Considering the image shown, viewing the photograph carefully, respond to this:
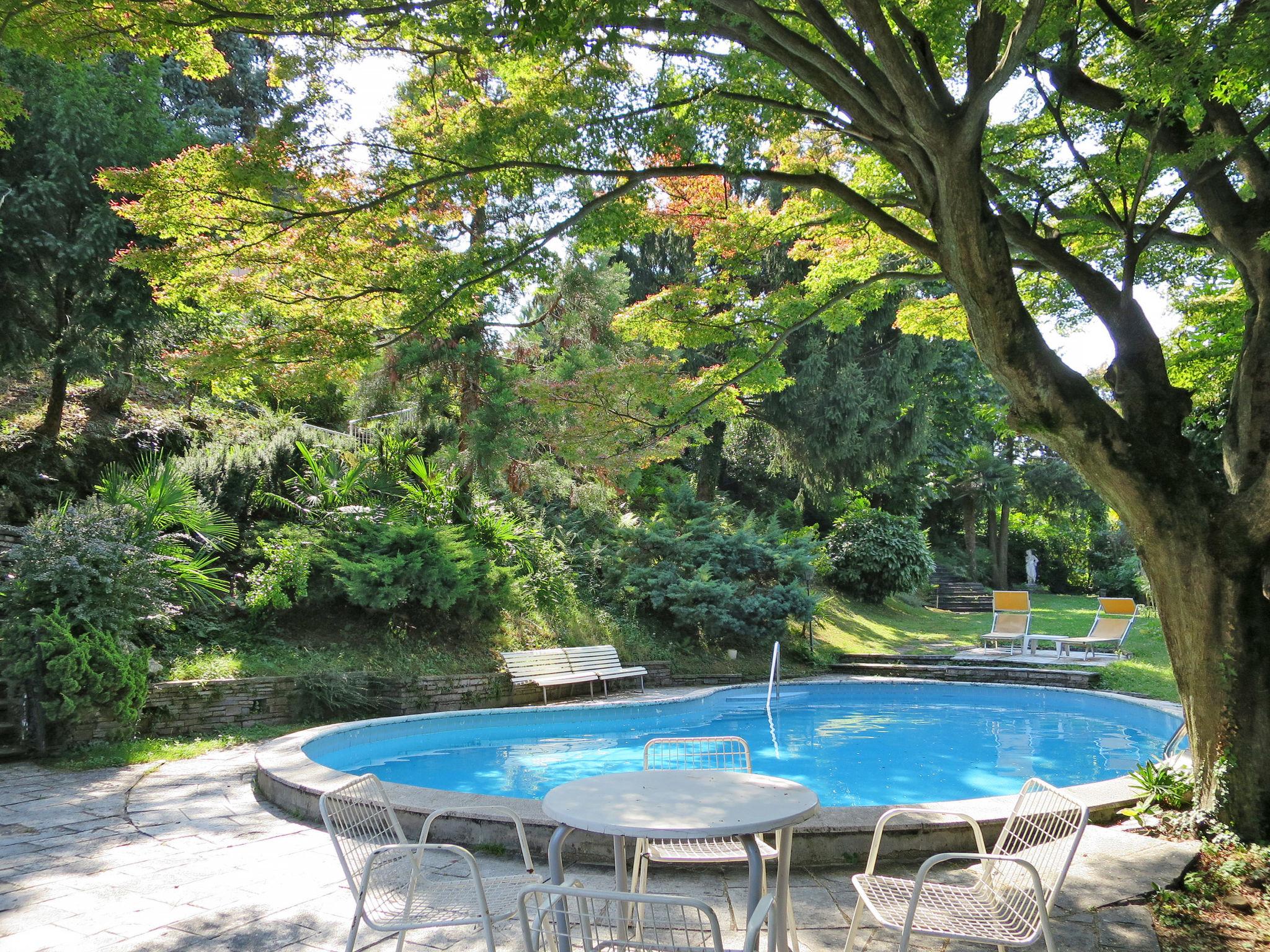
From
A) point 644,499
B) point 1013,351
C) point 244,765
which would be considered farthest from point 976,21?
point 644,499

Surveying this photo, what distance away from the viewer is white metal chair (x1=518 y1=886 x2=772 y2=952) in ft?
6.83

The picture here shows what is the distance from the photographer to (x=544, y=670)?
10945 mm

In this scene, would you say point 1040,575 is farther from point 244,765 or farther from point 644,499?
point 244,765

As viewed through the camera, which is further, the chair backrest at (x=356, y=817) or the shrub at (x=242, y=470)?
the shrub at (x=242, y=470)

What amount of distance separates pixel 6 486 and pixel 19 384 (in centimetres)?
330

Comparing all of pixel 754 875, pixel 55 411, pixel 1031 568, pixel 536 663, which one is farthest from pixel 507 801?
pixel 1031 568

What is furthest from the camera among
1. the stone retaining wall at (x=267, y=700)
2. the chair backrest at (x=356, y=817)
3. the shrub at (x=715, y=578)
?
the shrub at (x=715, y=578)

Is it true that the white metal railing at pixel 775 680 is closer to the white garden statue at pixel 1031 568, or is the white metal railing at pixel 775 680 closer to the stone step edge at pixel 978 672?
the stone step edge at pixel 978 672

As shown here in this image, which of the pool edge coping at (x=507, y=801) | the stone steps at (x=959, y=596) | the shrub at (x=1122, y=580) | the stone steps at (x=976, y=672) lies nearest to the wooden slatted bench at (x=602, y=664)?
the stone steps at (x=976, y=672)

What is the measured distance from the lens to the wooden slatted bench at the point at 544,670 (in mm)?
10656

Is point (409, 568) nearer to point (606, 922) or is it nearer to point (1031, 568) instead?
point (606, 922)

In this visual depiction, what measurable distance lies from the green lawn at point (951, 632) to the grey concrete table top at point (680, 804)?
9477 mm

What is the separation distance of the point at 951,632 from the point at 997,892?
1578 centimetres

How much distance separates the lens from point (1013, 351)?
176 inches
